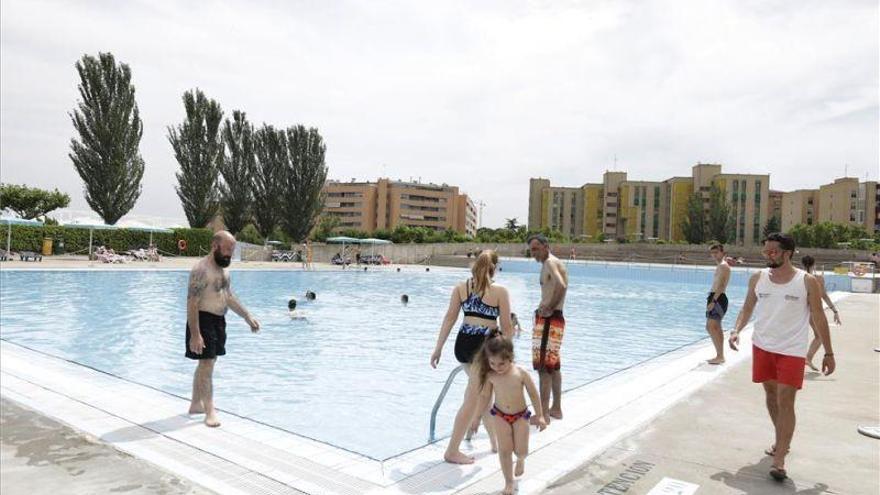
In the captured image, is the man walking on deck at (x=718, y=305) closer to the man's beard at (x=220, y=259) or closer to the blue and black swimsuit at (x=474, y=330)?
the blue and black swimsuit at (x=474, y=330)

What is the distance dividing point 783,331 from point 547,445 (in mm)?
1989

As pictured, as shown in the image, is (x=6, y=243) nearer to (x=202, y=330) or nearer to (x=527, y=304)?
(x=527, y=304)

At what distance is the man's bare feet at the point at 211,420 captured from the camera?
5.03 m

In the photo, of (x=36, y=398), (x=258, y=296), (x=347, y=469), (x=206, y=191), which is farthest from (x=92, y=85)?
(x=347, y=469)

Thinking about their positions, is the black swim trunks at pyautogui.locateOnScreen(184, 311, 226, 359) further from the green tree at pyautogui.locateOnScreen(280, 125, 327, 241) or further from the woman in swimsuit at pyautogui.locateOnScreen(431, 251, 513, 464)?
the green tree at pyautogui.locateOnScreen(280, 125, 327, 241)

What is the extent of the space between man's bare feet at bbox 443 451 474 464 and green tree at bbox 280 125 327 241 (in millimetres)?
49051

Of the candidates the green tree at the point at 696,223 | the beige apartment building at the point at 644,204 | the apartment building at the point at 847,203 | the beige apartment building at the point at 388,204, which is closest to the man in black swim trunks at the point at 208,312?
the green tree at the point at 696,223

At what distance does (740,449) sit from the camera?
4695 mm

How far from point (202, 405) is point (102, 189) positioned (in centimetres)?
3893

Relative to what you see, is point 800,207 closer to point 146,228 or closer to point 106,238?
point 146,228

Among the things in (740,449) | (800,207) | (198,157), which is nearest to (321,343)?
(740,449)

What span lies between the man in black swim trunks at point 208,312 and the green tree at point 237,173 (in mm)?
44677

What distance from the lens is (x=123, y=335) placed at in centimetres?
1105

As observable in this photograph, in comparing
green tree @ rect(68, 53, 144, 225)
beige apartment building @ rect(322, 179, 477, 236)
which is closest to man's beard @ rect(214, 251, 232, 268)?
green tree @ rect(68, 53, 144, 225)
